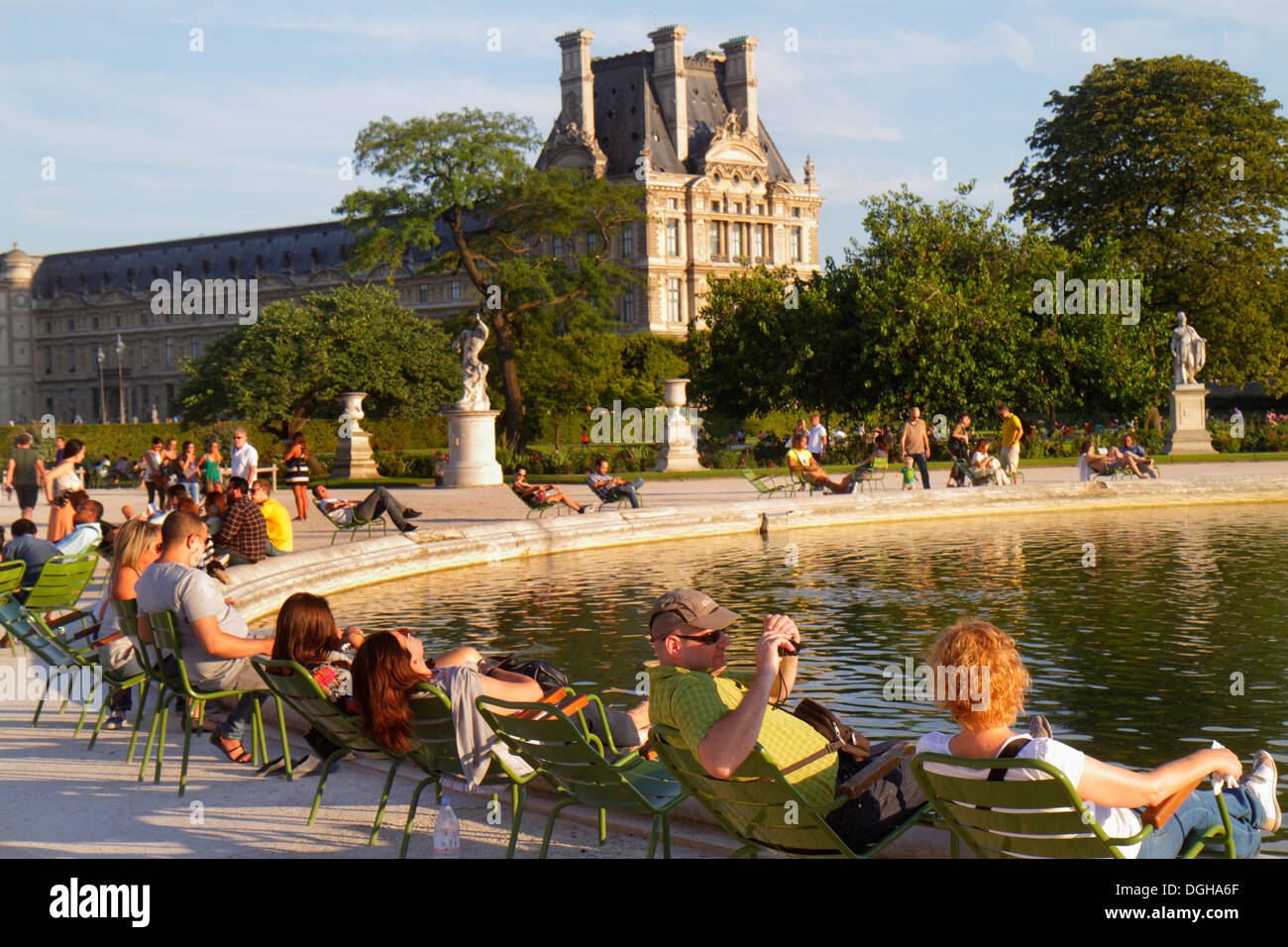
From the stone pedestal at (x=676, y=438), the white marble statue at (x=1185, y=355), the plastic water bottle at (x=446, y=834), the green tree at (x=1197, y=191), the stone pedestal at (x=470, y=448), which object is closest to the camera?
the plastic water bottle at (x=446, y=834)

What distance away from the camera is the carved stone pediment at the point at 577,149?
9012 cm

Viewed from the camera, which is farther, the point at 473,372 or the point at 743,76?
the point at 743,76

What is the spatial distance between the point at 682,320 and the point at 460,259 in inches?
1947

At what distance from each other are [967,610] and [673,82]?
8506 centimetres

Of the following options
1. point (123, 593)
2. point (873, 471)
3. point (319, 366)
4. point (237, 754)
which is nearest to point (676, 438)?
point (873, 471)

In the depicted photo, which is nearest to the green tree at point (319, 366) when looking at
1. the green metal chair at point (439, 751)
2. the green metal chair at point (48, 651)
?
the green metal chair at point (48, 651)

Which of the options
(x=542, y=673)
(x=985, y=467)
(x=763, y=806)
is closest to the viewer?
(x=763, y=806)

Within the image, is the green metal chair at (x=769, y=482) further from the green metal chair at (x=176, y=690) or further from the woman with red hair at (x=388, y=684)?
the woman with red hair at (x=388, y=684)

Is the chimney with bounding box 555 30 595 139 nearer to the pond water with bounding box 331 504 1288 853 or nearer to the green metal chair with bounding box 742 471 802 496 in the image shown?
the green metal chair with bounding box 742 471 802 496

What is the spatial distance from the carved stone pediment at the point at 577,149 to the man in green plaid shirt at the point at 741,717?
8726cm

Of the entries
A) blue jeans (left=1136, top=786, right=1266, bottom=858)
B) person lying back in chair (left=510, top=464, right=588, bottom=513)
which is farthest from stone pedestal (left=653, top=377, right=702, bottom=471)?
blue jeans (left=1136, top=786, right=1266, bottom=858)

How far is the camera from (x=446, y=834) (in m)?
5.02

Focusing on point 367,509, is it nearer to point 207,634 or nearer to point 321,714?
point 207,634
